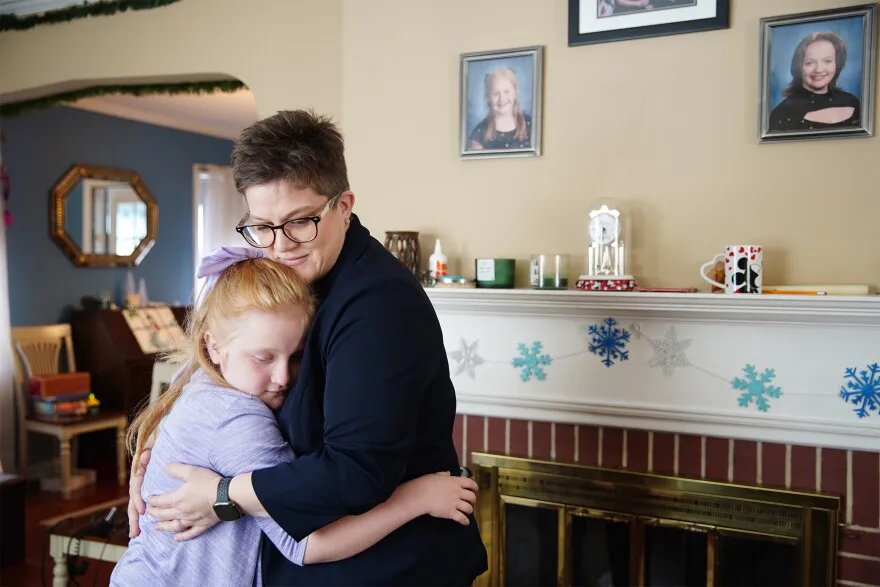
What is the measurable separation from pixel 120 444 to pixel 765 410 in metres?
4.45

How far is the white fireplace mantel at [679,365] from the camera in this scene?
2211mm

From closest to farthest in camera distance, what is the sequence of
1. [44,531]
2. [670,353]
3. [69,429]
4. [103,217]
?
[670,353] < [44,531] < [69,429] < [103,217]

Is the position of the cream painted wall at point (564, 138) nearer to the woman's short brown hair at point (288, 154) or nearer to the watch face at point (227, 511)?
the woman's short brown hair at point (288, 154)

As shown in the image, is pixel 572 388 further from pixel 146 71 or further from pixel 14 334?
pixel 14 334

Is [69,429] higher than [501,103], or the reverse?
[501,103]

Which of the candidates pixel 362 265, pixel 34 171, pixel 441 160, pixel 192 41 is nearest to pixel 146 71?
pixel 192 41

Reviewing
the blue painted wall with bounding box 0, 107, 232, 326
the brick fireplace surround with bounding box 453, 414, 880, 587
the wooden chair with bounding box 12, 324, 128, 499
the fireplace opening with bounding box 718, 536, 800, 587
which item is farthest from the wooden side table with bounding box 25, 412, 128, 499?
the fireplace opening with bounding box 718, 536, 800, 587

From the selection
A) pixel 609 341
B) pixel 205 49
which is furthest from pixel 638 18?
pixel 205 49

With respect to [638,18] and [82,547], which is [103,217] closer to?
[82,547]

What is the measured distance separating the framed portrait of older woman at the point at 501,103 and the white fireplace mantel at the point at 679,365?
56cm

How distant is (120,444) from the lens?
5.29 meters

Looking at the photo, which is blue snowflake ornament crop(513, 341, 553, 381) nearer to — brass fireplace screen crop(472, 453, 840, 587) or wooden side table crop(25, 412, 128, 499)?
brass fireplace screen crop(472, 453, 840, 587)

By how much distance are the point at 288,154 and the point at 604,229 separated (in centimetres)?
142

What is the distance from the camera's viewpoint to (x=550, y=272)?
2602mm
